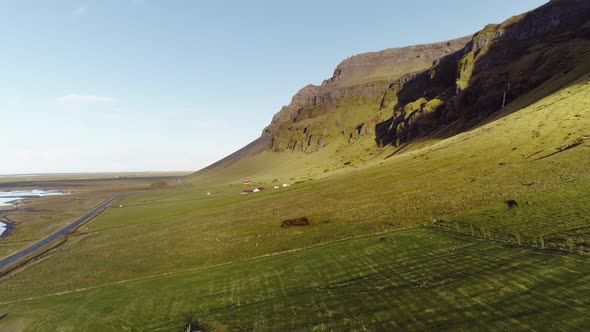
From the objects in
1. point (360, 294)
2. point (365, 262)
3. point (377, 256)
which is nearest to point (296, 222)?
point (377, 256)

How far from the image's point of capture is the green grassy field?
65.3 ft

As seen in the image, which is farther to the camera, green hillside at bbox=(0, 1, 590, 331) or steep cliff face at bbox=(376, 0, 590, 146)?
steep cliff face at bbox=(376, 0, 590, 146)

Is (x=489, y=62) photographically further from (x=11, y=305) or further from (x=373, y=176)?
(x=11, y=305)

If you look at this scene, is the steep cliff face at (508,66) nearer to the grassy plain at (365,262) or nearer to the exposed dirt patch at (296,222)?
the grassy plain at (365,262)

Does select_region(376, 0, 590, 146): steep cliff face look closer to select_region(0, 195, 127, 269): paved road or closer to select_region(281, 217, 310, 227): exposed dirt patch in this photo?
select_region(281, 217, 310, 227): exposed dirt patch

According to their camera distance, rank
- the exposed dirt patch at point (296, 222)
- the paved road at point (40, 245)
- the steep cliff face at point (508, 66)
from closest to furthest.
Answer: the exposed dirt patch at point (296, 222)
the paved road at point (40, 245)
the steep cliff face at point (508, 66)

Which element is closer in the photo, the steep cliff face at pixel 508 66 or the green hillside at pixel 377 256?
the green hillside at pixel 377 256

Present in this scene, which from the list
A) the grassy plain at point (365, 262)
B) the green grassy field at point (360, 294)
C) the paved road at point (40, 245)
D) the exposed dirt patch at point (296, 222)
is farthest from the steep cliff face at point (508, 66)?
the paved road at point (40, 245)

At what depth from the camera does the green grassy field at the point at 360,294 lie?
19906 mm

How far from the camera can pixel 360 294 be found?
996 inches

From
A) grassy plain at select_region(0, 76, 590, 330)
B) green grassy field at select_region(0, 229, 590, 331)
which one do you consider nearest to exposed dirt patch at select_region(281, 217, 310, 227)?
grassy plain at select_region(0, 76, 590, 330)

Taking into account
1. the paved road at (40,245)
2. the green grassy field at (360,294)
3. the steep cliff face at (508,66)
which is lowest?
the paved road at (40,245)

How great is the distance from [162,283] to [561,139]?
217 ft

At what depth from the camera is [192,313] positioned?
89.4 ft
